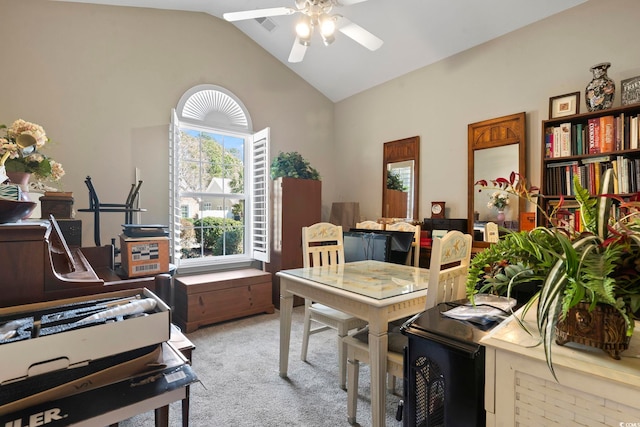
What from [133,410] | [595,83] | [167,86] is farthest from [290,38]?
[133,410]

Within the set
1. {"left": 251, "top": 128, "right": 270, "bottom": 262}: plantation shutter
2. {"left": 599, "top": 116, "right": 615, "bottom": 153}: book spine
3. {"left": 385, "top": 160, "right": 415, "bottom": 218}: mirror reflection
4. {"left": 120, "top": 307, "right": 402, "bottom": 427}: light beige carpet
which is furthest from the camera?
{"left": 385, "top": 160, "right": 415, "bottom": 218}: mirror reflection

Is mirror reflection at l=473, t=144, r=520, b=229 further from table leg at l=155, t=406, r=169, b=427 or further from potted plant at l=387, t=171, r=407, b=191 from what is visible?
table leg at l=155, t=406, r=169, b=427

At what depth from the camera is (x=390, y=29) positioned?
3387 millimetres

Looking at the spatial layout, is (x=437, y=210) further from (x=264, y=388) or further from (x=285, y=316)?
(x=264, y=388)

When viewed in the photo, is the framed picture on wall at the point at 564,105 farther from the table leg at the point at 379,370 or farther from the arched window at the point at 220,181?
the arched window at the point at 220,181

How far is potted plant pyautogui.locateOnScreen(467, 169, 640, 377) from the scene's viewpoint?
2.09 ft

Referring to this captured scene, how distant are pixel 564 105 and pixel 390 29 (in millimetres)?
1850

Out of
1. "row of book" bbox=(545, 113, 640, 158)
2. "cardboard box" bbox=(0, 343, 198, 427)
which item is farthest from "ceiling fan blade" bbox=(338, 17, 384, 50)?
"cardboard box" bbox=(0, 343, 198, 427)

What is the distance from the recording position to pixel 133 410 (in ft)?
2.61

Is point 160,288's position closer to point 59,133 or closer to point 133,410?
point 133,410

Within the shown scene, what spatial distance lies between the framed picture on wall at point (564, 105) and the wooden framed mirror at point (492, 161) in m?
0.25

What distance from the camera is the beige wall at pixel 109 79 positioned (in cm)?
284

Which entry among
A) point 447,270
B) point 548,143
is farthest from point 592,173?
point 447,270

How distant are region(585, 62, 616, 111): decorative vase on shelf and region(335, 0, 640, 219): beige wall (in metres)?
0.17
